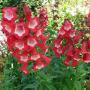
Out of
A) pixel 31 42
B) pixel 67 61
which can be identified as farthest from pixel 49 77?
pixel 31 42

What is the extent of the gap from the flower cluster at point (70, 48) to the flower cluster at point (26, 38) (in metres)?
0.28

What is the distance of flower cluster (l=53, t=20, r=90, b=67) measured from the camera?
378 cm

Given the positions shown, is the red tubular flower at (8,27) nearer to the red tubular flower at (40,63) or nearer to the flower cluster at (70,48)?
the red tubular flower at (40,63)

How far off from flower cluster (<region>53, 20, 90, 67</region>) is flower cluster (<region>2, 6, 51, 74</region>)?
0.28 m

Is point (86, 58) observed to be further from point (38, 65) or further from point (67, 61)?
point (38, 65)

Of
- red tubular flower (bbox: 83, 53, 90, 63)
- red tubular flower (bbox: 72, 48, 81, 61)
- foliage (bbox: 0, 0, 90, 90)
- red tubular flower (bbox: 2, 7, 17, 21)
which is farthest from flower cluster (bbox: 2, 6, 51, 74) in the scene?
red tubular flower (bbox: 83, 53, 90, 63)

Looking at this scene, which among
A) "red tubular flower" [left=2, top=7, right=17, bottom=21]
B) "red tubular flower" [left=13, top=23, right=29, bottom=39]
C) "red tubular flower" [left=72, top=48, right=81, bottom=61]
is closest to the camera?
"red tubular flower" [left=13, top=23, right=29, bottom=39]

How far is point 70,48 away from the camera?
3783 mm

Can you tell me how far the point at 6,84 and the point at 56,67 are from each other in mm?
550

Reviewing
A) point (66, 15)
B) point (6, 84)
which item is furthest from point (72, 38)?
point (66, 15)

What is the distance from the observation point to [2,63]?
5.18 metres

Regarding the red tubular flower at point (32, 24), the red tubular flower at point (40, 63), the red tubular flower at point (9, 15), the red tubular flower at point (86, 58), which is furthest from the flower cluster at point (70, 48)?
the red tubular flower at point (9, 15)

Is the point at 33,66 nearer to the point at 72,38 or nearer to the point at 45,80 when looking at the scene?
the point at 45,80

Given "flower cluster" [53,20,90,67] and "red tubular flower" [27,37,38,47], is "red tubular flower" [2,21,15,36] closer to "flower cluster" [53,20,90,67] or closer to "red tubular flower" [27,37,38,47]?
"red tubular flower" [27,37,38,47]
